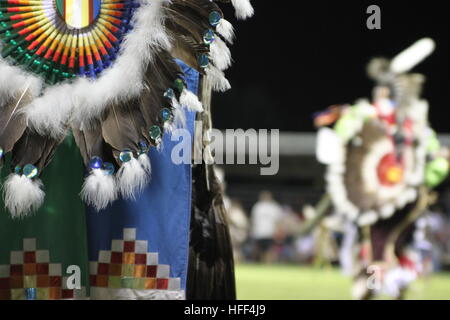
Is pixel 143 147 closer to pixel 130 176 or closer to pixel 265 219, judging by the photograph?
pixel 130 176

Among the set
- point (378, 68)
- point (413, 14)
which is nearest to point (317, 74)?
point (413, 14)

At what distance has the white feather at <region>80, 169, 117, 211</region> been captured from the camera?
9.16ft

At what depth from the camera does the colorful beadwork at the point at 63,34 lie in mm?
2830

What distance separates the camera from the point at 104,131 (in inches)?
111

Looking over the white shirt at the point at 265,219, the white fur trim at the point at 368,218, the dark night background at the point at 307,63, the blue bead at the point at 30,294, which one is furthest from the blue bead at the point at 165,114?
the white shirt at the point at 265,219

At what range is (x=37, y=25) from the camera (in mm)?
2842

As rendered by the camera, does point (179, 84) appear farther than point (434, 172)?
No

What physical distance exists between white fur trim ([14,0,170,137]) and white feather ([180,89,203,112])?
0.14m

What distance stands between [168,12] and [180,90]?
25 cm

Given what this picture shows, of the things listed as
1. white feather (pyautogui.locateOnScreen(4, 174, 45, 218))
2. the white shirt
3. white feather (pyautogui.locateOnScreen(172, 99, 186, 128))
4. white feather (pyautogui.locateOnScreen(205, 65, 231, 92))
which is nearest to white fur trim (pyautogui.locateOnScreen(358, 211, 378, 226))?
white feather (pyautogui.locateOnScreen(205, 65, 231, 92))

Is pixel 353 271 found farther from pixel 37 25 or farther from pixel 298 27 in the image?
pixel 298 27

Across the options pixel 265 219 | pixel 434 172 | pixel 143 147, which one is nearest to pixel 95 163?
pixel 143 147

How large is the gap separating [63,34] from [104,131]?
13.2 inches

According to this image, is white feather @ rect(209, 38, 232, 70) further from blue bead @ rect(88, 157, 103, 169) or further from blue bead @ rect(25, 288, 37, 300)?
blue bead @ rect(25, 288, 37, 300)
